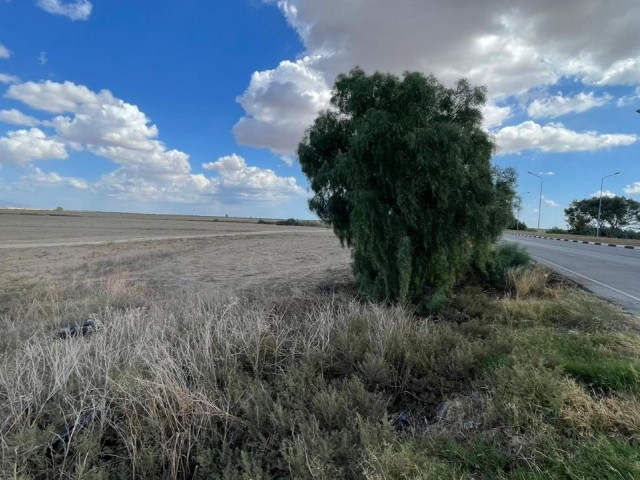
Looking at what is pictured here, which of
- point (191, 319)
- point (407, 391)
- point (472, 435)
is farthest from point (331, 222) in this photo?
point (472, 435)

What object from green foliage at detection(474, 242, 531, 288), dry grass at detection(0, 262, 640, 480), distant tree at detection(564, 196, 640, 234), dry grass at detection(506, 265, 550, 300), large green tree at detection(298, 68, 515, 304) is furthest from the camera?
distant tree at detection(564, 196, 640, 234)

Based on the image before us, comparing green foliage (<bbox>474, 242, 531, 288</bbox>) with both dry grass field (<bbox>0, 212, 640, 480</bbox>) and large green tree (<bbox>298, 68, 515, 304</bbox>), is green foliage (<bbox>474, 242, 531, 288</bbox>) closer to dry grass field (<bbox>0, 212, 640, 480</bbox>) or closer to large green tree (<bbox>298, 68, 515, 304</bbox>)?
large green tree (<bbox>298, 68, 515, 304</bbox>)

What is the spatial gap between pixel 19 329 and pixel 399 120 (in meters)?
8.43

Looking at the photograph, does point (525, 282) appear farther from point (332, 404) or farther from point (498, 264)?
point (332, 404)

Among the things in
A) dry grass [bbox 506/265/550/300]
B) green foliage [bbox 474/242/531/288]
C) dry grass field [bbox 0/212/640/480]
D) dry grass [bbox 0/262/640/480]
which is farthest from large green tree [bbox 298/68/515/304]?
dry grass [bbox 0/262/640/480]

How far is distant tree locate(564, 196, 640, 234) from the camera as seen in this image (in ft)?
245

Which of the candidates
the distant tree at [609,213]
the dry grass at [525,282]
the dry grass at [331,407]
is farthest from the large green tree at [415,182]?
the distant tree at [609,213]

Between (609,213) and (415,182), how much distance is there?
86.2m

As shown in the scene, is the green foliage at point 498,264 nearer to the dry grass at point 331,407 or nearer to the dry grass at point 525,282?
the dry grass at point 525,282

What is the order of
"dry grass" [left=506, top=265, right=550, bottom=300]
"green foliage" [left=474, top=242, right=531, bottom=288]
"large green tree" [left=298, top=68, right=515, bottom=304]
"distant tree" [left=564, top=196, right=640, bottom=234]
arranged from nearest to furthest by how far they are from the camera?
1. "large green tree" [left=298, top=68, right=515, bottom=304]
2. "dry grass" [left=506, top=265, right=550, bottom=300]
3. "green foliage" [left=474, top=242, right=531, bottom=288]
4. "distant tree" [left=564, top=196, right=640, bottom=234]

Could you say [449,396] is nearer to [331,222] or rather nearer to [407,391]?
[407,391]

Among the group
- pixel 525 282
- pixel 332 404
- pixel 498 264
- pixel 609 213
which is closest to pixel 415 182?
pixel 525 282

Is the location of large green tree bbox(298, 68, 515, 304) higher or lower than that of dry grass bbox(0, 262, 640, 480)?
higher

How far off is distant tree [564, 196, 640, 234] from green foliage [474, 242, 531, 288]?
7180 centimetres
